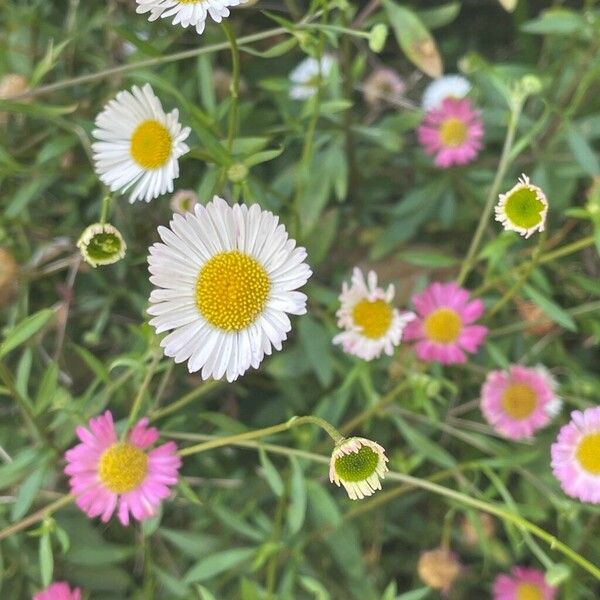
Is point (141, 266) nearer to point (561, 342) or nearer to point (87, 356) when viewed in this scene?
point (87, 356)

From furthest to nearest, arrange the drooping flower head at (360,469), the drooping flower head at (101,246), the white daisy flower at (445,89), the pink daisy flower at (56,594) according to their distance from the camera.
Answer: the white daisy flower at (445,89) < the pink daisy flower at (56,594) < the drooping flower head at (101,246) < the drooping flower head at (360,469)

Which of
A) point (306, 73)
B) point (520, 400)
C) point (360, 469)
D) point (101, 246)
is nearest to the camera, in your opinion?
point (360, 469)

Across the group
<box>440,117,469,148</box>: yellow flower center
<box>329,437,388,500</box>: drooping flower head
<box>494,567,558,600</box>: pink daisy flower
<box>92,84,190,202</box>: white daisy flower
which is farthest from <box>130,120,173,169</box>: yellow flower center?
<box>494,567,558,600</box>: pink daisy flower

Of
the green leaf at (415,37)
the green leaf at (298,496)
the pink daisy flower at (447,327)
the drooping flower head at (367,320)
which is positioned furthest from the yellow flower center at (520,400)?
the green leaf at (415,37)

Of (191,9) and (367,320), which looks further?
(367,320)

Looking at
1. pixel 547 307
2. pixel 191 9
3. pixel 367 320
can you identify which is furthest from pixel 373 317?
pixel 191 9

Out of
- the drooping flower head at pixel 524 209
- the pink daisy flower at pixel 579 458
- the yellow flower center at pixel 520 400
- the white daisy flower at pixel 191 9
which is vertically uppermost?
the white daisy flower at pixel 191 9

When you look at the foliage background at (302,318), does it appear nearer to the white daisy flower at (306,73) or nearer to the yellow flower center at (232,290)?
the white daisy flower at (306,73)

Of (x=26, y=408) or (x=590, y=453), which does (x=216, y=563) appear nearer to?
(x=26, y=408)
